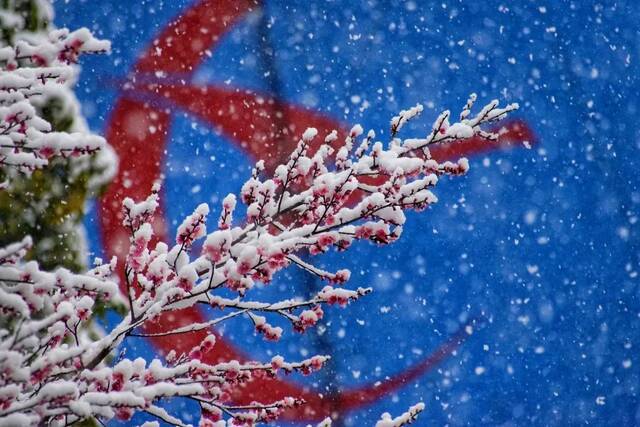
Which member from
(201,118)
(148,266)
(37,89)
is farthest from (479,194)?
(37,89)

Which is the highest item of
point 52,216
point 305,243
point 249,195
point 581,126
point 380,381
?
point 581,126

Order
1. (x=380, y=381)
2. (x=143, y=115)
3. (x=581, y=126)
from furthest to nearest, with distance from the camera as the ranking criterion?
1. (x=581, y=126)
2. (x=380, y=381)
3. (x=143, y=115)

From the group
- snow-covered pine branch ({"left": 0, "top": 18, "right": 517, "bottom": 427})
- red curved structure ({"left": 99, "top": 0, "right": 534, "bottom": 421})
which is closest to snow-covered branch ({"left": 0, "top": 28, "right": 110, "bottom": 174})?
snow-covered pine branch ({"left": 0, "top": 18, "right": 517, "bottom": 427})

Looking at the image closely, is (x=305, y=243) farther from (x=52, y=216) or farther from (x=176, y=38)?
(x=176, y=38)

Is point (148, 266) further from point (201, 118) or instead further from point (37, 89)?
point (201, 118)

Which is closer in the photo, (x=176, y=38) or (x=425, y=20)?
(x=176, y=38)

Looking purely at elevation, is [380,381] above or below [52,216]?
below

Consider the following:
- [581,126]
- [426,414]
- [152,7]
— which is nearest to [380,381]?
[426,414]
